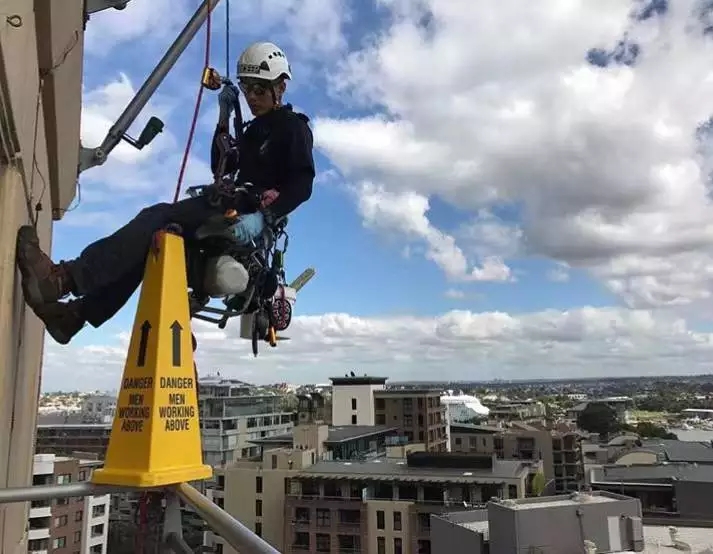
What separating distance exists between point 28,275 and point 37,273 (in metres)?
0.03

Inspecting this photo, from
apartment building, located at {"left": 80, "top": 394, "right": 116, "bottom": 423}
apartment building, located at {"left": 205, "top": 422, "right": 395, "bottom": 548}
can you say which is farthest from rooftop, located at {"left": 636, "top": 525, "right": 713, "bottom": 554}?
apartment building, located at {"left": 80, "top": 394, "right": 116, "bottom": 423}

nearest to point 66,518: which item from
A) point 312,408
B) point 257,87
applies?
point 257,87

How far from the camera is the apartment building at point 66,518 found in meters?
29.9

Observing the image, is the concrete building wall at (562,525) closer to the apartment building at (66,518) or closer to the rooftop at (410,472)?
the rooftop at (410,472)

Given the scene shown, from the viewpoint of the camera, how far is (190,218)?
2930mm

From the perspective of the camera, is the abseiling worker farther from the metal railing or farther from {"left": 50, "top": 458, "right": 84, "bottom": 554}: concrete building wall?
{"left": 50, "top": 458, "right": 84, "bottom": 554}: concrete building wall

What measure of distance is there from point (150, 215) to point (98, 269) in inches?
12.9

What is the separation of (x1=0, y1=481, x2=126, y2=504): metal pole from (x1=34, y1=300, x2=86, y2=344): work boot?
825mm

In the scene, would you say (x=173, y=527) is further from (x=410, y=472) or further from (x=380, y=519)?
(x=410, y=472)

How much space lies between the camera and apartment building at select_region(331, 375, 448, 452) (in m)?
58.8

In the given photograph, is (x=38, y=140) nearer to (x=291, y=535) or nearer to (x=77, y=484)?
(x=77, y=484)

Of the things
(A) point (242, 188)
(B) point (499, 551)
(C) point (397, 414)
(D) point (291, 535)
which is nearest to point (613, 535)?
(B) point (499, 551)

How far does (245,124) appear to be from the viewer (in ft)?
13.0

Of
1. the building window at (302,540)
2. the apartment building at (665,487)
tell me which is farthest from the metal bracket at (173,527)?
the building window at (302,540)
